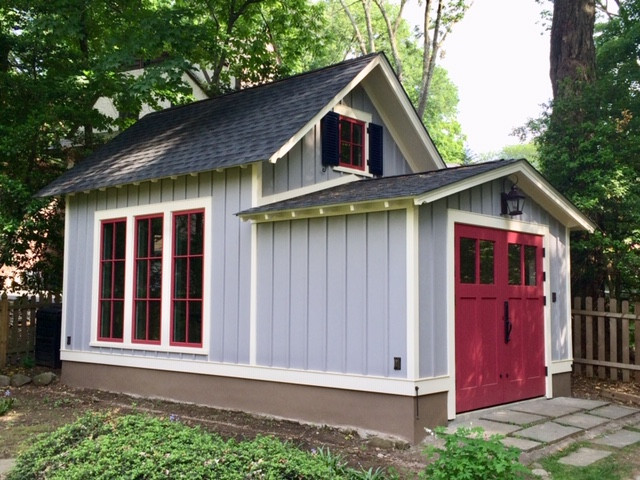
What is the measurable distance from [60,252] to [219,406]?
6.90 meters

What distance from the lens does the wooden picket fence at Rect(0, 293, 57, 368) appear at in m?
12.7

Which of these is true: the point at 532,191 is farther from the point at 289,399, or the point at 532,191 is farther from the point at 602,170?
the point at 289,399

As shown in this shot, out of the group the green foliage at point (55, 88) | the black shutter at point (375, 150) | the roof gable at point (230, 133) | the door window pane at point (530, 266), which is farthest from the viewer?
the green foliage at point (55, 88)

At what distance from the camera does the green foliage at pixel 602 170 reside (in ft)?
36.9

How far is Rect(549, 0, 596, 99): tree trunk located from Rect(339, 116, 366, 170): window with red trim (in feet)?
16.1

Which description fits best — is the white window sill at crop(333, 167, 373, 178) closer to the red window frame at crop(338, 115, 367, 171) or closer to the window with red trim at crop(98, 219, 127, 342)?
the red window frame at crop(338, 115, 367, 171)

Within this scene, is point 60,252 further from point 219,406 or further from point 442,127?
point 442,127

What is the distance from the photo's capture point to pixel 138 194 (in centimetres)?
1041

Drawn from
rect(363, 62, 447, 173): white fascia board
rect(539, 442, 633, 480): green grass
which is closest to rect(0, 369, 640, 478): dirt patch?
rect(539, 442, 633, 480): green grass

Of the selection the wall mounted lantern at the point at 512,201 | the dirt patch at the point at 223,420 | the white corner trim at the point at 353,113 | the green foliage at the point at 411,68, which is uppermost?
the green foliage at the point at 411,68

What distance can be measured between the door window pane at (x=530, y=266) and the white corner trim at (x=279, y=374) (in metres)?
2.50

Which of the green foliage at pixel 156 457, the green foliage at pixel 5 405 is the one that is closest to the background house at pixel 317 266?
the green foliage at pixel 5 405

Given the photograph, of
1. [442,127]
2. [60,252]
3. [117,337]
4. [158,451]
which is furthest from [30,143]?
[442,127]

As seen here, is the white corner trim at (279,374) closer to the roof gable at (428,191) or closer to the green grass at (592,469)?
the green grass at (592,469)
